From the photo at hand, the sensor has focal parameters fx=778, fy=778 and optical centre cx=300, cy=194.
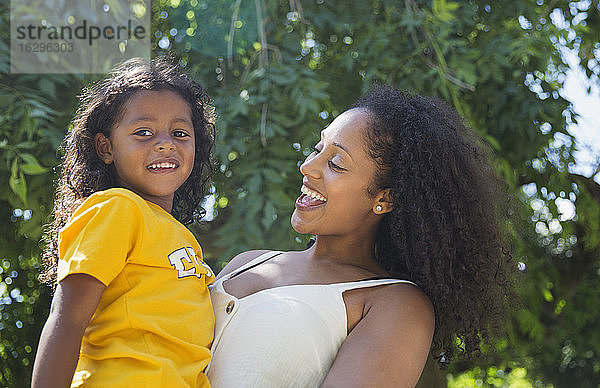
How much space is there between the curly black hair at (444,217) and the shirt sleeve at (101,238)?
620 millimetres

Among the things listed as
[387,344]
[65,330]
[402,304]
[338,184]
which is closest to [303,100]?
[338,184]

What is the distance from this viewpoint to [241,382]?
67.0 inches

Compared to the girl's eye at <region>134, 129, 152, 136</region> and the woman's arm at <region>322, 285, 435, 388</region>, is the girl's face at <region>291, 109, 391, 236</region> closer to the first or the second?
the woman's arm at <region>322, 285, 435, 388</region>

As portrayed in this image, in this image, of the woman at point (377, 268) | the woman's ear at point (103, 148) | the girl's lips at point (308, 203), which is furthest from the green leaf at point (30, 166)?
the girl's lips at point (308, 203)

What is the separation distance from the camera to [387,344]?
1658mm

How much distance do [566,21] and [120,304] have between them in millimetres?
3105

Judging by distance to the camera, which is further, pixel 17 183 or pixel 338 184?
pixel 17 183

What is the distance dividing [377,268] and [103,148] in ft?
2.44

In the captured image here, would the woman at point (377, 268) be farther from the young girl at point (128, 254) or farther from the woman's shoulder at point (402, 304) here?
the young girl at point (128, 254)

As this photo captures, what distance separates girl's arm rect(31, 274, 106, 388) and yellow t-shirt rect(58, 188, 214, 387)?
0.02 meters

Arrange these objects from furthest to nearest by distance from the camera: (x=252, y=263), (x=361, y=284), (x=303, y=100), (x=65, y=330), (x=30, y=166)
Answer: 1. (x=303, y=100)
2. (x=30, y=166)
3. (x=252, y=263)
4. (x=361, y=284)
5. (x=65, y=330)

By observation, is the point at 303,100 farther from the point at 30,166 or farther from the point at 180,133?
the point at 180,133

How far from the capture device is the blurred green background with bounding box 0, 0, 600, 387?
2852mm

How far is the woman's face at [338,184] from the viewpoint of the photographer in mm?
1870
